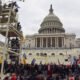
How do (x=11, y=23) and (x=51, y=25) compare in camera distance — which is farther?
(x=51, y=25)

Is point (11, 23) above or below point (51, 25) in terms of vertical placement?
below

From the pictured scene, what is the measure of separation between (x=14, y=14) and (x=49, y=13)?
115 m

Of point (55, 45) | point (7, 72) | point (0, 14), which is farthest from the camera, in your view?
point (55, 45)

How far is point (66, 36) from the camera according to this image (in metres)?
118

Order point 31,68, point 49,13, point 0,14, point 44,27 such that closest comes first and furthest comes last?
point 0,14 < point 31,68 < point 44,27 < point 49,13

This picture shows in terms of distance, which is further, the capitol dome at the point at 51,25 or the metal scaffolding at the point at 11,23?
the capitol dome at the point at 51,25

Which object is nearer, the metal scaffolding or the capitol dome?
the metal scaffolding

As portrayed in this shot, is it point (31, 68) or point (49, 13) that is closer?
point (31, 68)

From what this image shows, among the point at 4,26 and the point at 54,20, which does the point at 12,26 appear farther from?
the point at 54,20

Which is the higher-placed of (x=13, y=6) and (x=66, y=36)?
(x=66, y=36)

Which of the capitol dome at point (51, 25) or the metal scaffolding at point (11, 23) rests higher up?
the capitol dome at point (51, 25)

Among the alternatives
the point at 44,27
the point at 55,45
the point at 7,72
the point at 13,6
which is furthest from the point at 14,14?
the point at 44,27

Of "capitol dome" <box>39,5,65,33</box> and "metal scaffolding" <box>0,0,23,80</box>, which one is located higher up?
"capitol dome" <box>39,5,65,33</box>

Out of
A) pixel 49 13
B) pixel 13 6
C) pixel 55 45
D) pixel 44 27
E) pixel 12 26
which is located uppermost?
pixel 49 13
